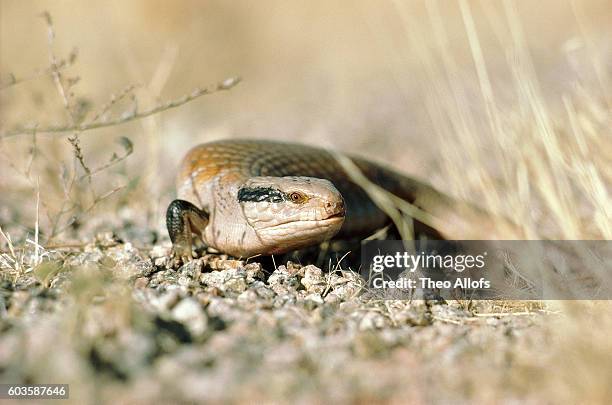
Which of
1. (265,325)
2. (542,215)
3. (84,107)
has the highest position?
(84,107)

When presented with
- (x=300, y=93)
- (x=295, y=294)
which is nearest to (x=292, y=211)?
(x=295, y=294)

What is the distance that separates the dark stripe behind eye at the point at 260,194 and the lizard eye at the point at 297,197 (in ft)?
0.22

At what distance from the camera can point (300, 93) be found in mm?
12578

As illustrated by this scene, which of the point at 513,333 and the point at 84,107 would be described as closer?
the point at 513,333

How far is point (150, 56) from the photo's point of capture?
42.9 ft

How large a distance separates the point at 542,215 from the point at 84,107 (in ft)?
13.1

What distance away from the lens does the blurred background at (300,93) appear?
4723 mm

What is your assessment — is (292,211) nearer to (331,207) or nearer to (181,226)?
(331,207)

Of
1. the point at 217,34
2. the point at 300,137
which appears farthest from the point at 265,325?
the point at 217,34

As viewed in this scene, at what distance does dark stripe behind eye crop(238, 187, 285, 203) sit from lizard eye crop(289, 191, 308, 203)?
0.22 feet

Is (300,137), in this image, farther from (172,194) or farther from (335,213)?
(335,213)

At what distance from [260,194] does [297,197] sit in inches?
12.6

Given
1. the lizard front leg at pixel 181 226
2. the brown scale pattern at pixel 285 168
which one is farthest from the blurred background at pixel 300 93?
the brown scale pattern at pixel 285 168

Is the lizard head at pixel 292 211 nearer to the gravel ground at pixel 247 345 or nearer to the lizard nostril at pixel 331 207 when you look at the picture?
the lizard nostril at pixel 331 207
